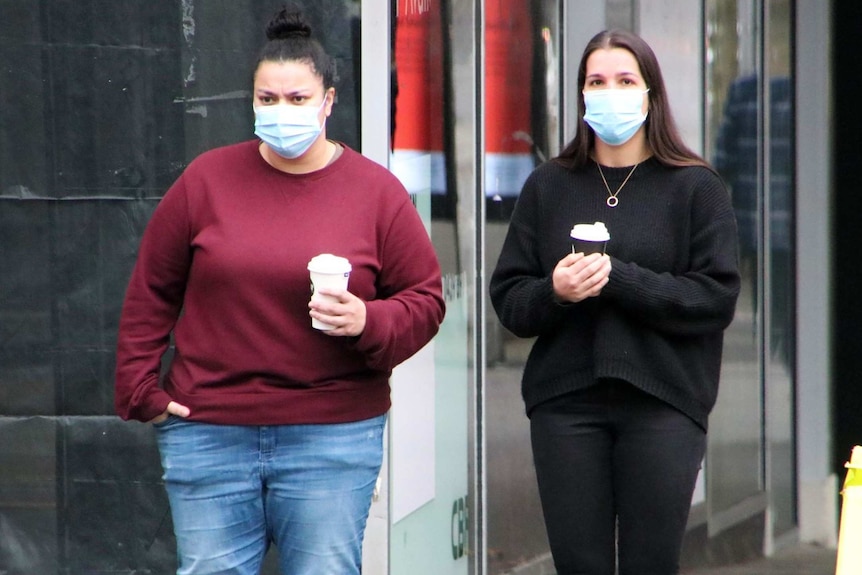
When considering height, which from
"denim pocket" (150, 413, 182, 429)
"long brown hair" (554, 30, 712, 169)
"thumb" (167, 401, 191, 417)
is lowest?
"denim pocket" (150, 413, 182, 429)

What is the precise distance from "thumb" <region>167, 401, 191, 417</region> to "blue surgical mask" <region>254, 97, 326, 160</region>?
2.08 ft

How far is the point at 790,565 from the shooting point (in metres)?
7.62

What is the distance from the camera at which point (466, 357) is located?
5.54 m

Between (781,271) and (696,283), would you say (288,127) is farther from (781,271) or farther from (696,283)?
(781,271)

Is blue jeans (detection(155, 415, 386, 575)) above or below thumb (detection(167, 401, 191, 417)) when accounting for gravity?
below

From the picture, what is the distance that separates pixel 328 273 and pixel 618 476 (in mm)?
931

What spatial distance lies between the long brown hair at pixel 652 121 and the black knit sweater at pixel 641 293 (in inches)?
1.2

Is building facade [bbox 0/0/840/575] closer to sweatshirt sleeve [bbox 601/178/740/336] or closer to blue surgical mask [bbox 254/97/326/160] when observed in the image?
blue surgical mask [bbox 254/97/326/160]

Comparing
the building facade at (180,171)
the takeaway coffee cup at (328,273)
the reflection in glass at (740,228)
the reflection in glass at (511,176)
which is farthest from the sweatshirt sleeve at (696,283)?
the reflection in glass at (740,228)

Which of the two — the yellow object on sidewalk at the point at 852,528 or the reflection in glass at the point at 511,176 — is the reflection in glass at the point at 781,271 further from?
the yellow object on sidewalk at the point at 852,528

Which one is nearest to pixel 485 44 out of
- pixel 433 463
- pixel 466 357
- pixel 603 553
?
pixel 466 357

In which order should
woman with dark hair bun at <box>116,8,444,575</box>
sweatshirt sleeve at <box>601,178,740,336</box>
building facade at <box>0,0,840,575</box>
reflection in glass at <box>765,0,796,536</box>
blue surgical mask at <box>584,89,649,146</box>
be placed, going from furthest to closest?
reflection in glass at <box>765,0,796,536</box> → building facade at <box>0,0,840,575</box> → blue surgical mask at <box>584,89,649,146</box> → sweatshirt sleeve at <box>601,178,740,336</box> → woman with dark hair bun at <box>116,8,444,575</box>

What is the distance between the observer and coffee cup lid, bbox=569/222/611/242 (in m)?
3.40

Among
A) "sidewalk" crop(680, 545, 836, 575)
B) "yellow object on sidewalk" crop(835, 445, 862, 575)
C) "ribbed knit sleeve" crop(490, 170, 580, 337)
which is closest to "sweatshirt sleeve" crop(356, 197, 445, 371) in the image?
"ribbed knit sleeve" crop(490, 170, 580, 337)
